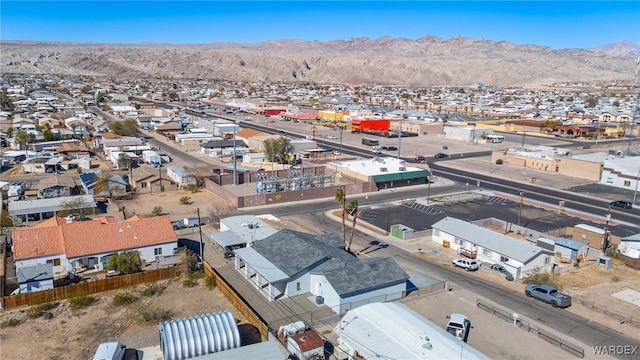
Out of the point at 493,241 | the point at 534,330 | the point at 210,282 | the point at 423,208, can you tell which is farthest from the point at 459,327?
the point at 423,208

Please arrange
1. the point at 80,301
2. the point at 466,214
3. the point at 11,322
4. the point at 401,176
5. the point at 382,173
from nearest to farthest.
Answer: the point at 11,322
the point at 80,301
the point at 466,214
the point at 382,173
the point at 401,176

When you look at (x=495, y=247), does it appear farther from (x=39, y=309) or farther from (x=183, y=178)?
(x=183, y=178)

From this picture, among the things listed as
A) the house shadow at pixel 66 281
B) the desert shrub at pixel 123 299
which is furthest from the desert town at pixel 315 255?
the house shadow at pixel 66 281

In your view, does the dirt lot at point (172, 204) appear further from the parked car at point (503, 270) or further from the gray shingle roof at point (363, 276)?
the parked car at point (503, 270)

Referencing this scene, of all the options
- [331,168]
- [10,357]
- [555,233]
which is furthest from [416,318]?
[331,168]

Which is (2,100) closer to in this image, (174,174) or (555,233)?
(174,174)

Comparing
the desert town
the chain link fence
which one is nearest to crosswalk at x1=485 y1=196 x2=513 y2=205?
the desert town

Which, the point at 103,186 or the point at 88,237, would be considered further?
the point at 103,186
